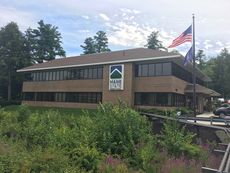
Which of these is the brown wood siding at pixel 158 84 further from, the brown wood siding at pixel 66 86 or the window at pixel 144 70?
the brown wood siding at pixel 66 86

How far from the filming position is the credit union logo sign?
150ft

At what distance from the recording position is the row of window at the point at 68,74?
50.1 meters

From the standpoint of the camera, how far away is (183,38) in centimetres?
3391

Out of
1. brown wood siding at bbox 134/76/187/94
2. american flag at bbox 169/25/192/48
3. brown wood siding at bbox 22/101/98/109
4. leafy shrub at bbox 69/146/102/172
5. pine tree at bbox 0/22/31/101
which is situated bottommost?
leafy shrub at bbox 69/146/102/172

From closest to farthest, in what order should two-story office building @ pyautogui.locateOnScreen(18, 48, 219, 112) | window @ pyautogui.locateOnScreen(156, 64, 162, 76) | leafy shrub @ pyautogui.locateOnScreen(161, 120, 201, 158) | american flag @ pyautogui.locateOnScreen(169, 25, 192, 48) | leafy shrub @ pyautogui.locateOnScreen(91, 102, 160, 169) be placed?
1. leafy shrub @ pyautogui.locateOnScreen(91, 102, 160, 169)
2. leafy shrub @ pyautogui.locateOnScreen(161, 120, 201, 158)
3. american flag @ pyautogui.locateOnScreen(169, 25, 192, 48)
4. two-story office building @ pyautogui.locateOnScreen(18, 48, 219, 112)
5. window @ pyautogui.locateOnScreen(156, 64, 162, 76)

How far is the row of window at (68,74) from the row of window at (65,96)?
224 centimetres

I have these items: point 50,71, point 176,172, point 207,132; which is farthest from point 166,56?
point 176,172

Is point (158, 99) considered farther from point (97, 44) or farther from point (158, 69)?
point (97, 44)

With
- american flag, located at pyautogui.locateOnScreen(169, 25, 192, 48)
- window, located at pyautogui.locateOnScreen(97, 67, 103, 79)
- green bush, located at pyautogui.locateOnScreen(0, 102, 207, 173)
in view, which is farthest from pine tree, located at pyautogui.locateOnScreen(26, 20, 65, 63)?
green bush, located at pyautogui.locateOnScreen(0, 102, 207, 173)

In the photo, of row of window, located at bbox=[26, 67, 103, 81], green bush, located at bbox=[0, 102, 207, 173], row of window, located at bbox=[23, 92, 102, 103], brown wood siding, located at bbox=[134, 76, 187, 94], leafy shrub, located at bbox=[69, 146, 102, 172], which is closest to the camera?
green bush, located at bbox=[0, 102, 207, 173]

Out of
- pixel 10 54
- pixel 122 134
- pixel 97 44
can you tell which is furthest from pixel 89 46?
pixel 122 134

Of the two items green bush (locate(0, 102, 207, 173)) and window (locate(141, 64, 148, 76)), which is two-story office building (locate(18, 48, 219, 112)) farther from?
green bush (locate(0, 102, 207, 173))

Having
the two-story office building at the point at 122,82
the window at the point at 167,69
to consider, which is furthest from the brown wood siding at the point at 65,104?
the window at the point at 167,69

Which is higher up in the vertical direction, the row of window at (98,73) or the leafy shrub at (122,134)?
the row of window at (98,73)
